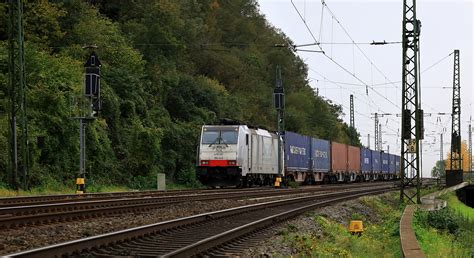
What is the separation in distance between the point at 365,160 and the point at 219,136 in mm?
33042

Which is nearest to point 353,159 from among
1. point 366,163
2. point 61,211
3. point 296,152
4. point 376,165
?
point 366,163

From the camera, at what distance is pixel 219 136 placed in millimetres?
34125

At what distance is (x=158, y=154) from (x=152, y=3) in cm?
2037

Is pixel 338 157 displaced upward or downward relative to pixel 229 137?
downward

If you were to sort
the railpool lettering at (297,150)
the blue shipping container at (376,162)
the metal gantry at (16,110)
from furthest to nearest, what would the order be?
the blue shipping container at (376,162) → the railpool lettering at (297,150) → the metal gantry at (16,110)

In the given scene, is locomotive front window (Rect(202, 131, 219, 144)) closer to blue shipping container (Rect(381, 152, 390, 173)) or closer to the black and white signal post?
the black and white signal post

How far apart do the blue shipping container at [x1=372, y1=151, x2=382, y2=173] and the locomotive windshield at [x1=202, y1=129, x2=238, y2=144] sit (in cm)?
3579

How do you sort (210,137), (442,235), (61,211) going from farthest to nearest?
(210,137), (61,211), (442,235)

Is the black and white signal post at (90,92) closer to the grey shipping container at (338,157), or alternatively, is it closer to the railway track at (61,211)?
the railway track at (61,211)

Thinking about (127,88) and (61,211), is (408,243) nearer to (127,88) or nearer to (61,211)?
(61,211)

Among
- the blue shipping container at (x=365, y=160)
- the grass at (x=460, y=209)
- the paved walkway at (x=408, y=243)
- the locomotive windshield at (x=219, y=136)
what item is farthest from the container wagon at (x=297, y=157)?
the paved walkway at (x=408, y=243)

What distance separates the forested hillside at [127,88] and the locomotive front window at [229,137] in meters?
5.34

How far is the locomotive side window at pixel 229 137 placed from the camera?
3375 centimetres

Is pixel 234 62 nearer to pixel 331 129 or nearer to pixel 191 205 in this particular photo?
pixel 331 129
